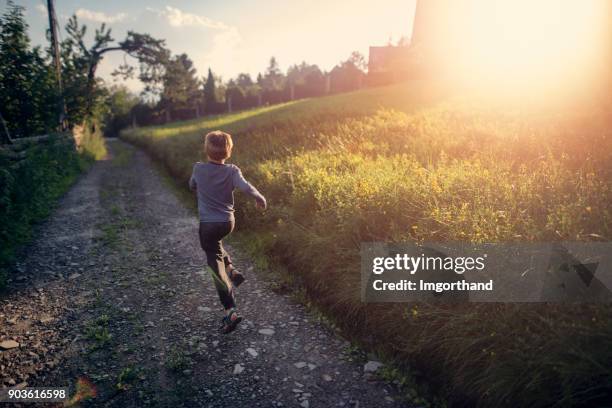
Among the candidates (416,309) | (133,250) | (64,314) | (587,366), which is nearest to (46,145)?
(133,250)

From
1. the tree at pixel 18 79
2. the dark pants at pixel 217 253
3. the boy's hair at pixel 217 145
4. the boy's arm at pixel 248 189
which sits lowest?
the dark pants at pixel 217 253

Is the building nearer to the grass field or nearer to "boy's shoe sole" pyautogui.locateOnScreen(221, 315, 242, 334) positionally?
the grass field

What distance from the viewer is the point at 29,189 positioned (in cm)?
848

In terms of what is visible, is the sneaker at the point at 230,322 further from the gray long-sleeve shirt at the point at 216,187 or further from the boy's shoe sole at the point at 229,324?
the gray long-sleeve shirt at the point at 216,187

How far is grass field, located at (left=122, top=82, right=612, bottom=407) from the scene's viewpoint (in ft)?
8.46

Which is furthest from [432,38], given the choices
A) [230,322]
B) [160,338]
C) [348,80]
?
[160,338]

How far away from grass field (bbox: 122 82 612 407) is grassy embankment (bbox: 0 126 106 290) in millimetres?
4367

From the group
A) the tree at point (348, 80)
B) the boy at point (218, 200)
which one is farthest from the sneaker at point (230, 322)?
the tree at point (348, 80)

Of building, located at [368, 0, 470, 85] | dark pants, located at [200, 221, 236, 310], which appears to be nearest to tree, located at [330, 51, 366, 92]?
building, located at [368, 0, 470, 85]

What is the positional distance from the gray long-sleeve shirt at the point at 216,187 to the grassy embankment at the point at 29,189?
358 cm

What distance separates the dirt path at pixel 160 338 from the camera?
10.5ft

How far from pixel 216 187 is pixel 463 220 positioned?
299cm

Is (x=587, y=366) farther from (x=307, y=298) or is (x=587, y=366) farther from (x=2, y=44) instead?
(x=2, y=44)

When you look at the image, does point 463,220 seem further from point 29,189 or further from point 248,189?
point 29,189
